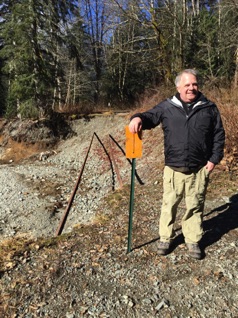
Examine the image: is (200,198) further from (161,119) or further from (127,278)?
(127,278)

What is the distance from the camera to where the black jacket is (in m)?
2.86

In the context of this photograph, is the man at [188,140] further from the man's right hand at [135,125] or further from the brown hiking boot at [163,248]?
the brown hiking boot at [163,248]

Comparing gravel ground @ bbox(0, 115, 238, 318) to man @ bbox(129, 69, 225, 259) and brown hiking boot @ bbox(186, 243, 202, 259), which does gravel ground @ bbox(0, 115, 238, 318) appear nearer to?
brown hiking boot @ bbox(186, 243, 202, 259)

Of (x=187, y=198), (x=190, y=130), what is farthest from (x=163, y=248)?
(x=190, y=130)

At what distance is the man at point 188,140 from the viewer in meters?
2.85

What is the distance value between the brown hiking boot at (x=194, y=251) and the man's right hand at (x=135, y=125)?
156cm

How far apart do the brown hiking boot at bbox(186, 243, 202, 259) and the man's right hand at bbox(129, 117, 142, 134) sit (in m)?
1.56

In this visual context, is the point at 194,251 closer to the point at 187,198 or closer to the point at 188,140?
the point at 187,198

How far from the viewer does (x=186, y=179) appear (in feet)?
10.0

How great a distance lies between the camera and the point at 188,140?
2.90m

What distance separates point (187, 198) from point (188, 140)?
0.69 metres

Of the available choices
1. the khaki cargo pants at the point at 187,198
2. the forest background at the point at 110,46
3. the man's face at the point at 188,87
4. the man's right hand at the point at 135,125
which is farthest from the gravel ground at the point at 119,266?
the forest background at the point at 110,46

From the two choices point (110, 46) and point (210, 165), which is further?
point (110, 46)

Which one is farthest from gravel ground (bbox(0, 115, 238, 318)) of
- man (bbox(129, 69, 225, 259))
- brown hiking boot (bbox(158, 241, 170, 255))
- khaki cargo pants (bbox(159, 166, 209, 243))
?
man (bbox(129, 69, 225, 259))
